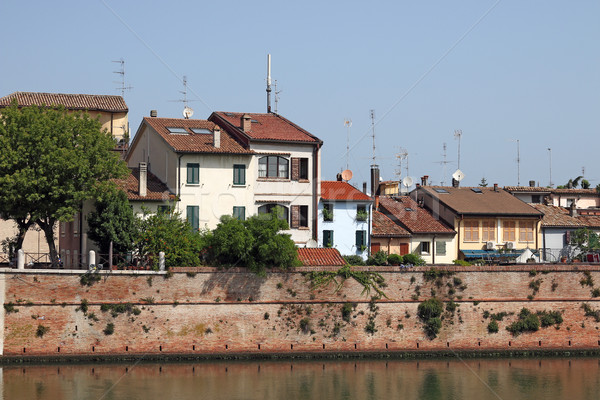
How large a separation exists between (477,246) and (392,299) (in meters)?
15.4

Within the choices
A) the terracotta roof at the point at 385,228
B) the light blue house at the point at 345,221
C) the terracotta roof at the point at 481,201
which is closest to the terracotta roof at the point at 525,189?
the terracotta roof at the point at 481,201

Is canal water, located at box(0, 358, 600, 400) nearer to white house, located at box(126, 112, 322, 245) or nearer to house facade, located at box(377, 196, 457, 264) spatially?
white house, located at box(126, 112, 322, 245)

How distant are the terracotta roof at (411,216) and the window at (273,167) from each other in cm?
1057

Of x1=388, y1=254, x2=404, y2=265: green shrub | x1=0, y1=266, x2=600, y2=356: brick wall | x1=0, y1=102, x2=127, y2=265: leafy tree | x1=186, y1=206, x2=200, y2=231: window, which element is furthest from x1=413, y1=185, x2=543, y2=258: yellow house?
x1=0, y1=102, x2=127, y2=265: leafy tree

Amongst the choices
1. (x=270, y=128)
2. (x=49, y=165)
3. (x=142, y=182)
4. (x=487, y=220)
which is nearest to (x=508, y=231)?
(x=487, y=220)

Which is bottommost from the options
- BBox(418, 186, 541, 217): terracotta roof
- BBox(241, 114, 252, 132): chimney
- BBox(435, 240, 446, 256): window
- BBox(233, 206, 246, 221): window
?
BBox(435, 240, 446, 256): window

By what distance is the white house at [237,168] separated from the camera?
160 feet

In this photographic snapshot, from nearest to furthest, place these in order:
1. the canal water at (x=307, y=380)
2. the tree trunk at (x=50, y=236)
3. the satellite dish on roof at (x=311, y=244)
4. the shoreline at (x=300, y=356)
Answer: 1. the canal water at (x=307, y=380)
2. the shoreline at (x=300, y=356)
3. the tree trunk at (x=50, y=236)
4. the satellite dish on roof at (x=311, y=244)

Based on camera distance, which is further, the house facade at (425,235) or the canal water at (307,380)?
the house facade at (425,235)

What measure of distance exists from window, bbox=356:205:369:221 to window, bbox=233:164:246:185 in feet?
27.8

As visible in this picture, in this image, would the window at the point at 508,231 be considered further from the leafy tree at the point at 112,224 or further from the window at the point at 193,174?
the leafy tree at the point at 112,224

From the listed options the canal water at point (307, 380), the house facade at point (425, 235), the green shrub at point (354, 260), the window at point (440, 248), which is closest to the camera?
the canal water at point (307, 380)

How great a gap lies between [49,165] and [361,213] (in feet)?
69.2

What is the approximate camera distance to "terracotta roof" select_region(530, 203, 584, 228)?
6009 cm
